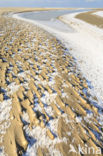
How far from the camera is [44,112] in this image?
3.82 m

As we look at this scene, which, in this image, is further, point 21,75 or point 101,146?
point 21,75

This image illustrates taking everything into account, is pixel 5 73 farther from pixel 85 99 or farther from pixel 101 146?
pixel 101 146

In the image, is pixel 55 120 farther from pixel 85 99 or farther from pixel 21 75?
pixel 21 75

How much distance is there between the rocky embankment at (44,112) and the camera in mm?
2973

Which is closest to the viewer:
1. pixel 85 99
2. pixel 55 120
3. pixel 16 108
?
pixel 55 120

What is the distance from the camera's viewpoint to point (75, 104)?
14.1ft

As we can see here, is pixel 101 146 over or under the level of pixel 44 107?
under

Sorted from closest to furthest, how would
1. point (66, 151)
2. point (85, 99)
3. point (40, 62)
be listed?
point (66, 151)
point (85, 99)
point (40, 62)

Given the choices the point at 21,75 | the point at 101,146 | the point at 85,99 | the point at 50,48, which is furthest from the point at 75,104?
the point at 50,48

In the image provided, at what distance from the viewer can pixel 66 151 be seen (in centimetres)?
287

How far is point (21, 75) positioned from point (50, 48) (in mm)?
5056

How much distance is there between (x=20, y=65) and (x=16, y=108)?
3.29 metres

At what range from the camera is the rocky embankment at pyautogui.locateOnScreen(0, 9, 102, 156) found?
2973mm

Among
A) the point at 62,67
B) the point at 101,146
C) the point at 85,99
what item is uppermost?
the point at 62,67
